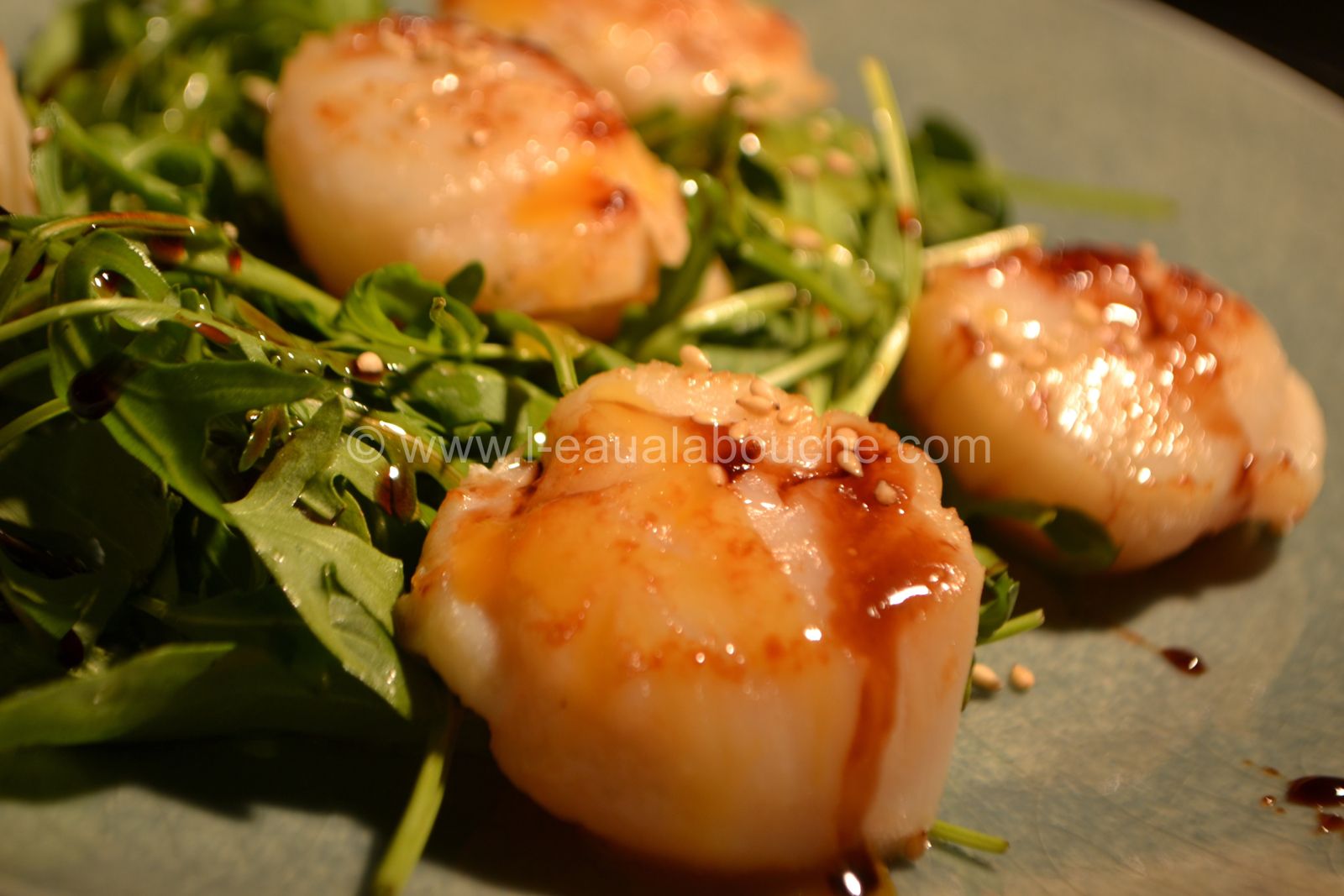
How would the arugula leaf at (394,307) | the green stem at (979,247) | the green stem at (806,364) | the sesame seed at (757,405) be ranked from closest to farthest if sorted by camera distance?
the sesame seed at (757,405), the arugula leaf at (394,307), the green stem at (806,364), the green stem at (979,247)

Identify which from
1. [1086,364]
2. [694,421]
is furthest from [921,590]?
[1086,364]

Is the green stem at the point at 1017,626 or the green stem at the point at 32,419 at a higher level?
the green stem at the point at 32,419

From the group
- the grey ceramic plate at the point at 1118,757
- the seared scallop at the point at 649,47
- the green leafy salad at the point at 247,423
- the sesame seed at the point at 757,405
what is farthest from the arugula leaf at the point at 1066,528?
the seared scallop at the point at 649,47

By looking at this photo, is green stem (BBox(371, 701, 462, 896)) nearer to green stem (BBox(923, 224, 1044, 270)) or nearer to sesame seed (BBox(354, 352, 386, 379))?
sesame seed (BBox(354, 352, 386, 379))

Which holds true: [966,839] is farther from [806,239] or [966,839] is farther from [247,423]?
[806,239]

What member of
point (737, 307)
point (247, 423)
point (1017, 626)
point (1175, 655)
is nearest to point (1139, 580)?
point (1175, 655)

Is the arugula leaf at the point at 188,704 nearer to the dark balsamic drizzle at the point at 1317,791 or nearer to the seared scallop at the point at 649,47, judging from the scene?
the dark balsamic drizzle at the point at 1317,791

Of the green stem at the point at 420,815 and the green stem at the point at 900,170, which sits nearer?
the green stem at the point at 420,815
